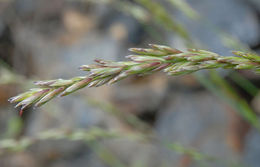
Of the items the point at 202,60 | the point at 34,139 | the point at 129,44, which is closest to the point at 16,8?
the point at 129,44

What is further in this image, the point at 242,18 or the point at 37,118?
the point at 37,118

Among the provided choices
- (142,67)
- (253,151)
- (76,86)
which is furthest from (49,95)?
(253,151)

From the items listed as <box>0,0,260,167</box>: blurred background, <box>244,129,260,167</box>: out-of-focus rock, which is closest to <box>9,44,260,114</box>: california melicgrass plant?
<box>0,0,260,167</box>: blurred background

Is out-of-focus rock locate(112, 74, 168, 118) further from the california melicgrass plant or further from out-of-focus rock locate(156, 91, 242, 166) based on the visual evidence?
the california melicgrass plant

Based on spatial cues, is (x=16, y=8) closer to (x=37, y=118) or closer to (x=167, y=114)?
(x=37, y=118)

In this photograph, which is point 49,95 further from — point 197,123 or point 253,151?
point 197,123

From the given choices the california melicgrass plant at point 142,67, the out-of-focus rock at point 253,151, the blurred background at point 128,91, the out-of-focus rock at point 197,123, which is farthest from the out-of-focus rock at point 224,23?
the california melicgrass plant at point 142,67

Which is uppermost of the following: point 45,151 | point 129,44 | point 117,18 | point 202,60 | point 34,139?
point 117,18
